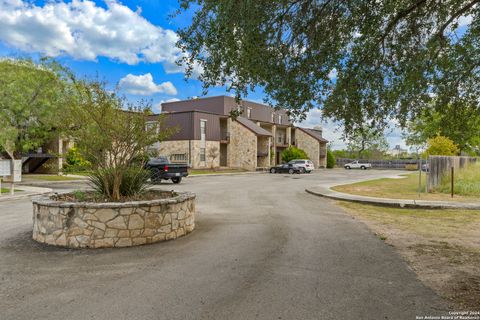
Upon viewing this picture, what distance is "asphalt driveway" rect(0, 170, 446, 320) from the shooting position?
160 inches

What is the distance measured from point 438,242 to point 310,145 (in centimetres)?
4920

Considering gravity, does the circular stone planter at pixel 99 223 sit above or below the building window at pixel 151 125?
below

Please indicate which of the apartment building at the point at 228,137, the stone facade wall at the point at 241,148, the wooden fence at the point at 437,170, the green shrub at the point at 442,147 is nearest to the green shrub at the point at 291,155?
the apartment building at the point at 228,137

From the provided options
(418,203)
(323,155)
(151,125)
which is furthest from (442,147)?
(323,155)

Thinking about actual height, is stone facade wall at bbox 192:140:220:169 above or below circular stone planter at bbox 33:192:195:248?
above

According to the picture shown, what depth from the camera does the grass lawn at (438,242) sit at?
4.90 meters

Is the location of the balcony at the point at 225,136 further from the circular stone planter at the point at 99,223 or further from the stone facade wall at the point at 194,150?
the circular stone planter at the point at 99,223

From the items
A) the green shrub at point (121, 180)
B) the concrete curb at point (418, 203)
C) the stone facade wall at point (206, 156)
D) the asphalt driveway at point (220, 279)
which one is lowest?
the asphalt driveway at point (220, 279)

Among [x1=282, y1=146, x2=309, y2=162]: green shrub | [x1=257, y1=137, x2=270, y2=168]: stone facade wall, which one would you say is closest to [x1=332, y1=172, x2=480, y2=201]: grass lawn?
[x1=282, y1=146, x2=309, y2=162]: green shrub

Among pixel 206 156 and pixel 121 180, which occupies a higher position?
pixel 206 156

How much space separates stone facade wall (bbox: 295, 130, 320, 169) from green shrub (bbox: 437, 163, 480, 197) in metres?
33.1

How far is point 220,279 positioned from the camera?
506cm

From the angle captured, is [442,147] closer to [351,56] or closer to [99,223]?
[351,56]

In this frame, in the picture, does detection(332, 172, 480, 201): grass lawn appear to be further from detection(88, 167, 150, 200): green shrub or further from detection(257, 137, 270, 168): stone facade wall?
detection(257, 137, 270, 168): stone facade wall
